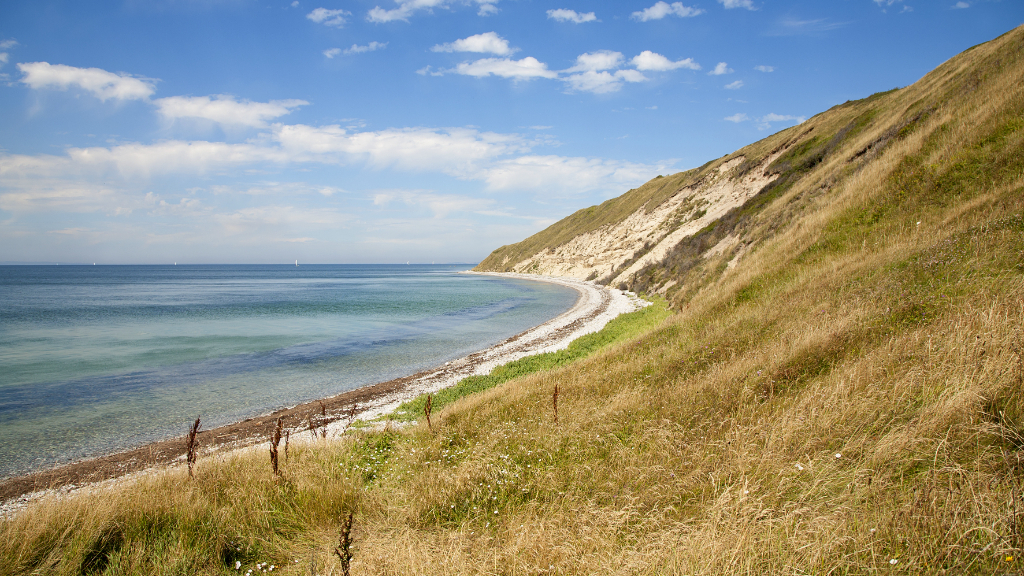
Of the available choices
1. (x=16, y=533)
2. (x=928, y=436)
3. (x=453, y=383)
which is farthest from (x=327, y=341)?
A: (x=928, y=436)

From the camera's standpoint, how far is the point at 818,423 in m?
4.91

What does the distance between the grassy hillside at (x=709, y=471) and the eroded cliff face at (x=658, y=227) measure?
922 inches

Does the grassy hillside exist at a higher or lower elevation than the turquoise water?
higher

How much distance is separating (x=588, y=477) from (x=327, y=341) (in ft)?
88.4

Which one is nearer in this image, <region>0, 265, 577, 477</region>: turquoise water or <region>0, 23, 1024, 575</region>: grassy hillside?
<region>0, 23, 1024, 575</region>: grassy hillside

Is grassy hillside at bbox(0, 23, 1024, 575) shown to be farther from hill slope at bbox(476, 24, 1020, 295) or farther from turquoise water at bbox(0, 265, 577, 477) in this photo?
turquoise water at bbox(0, 265, 577, 477)

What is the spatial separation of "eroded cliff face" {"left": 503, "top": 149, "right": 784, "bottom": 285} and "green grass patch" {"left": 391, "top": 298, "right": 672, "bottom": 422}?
10.5 metres

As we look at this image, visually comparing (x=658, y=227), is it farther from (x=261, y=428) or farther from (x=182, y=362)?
(x=261, y=428)

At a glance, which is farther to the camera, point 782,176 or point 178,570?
point 782,176

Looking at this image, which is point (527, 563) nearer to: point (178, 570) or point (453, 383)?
point (178, 570)

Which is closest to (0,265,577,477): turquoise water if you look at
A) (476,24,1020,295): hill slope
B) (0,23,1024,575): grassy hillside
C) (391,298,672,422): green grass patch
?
(391,298,672,422): green grass patch

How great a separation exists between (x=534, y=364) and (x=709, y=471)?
13.4 metres

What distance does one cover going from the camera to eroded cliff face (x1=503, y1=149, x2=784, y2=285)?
144 ft

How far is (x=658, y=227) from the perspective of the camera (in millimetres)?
61906
